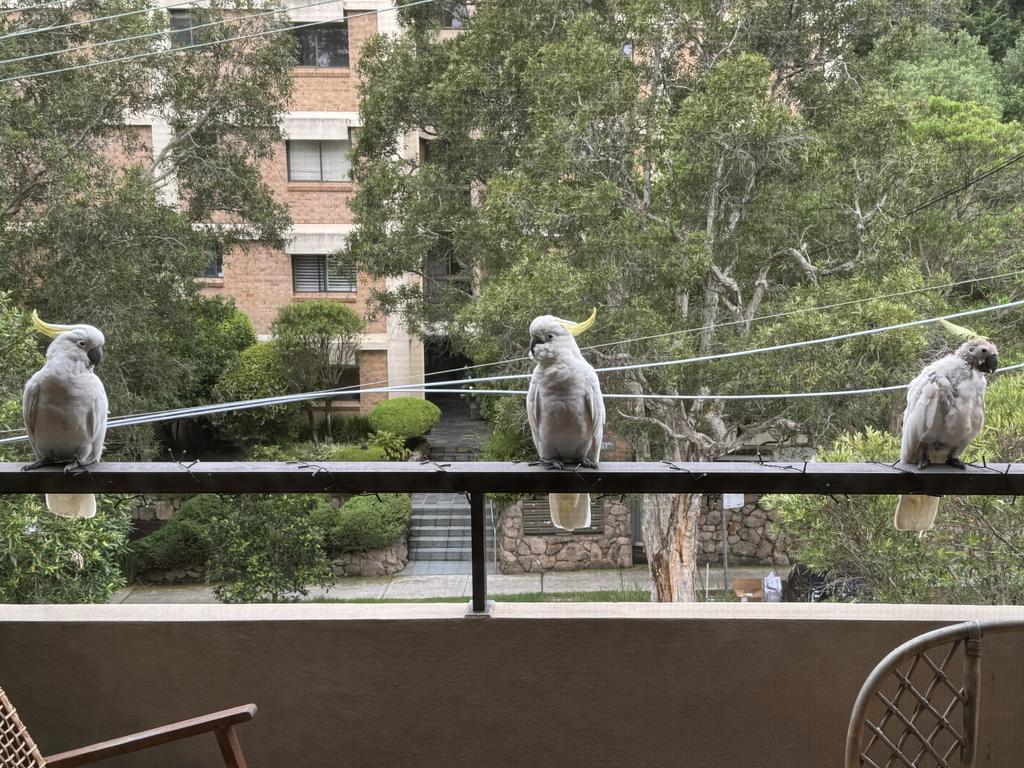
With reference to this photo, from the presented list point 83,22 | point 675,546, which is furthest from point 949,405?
point 83,22

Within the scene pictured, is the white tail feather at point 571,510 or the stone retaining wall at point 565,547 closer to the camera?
the white tail feather at point 571,510

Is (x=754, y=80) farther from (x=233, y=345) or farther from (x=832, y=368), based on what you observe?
(x=233, y=345)

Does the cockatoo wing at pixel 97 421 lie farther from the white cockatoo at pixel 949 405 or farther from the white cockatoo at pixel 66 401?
the white cockatoo at pixel 949 405

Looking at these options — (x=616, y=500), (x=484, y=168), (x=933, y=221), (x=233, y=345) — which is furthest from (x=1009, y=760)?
(x=233, y=345)

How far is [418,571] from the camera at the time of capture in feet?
27.0

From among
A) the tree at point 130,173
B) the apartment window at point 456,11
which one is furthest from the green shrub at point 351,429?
the apartment window at point 456,11

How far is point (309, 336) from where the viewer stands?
905 centimetres

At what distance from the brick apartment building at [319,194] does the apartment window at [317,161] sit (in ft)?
0.04

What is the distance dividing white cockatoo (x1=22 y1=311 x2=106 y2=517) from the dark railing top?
12.4 inches

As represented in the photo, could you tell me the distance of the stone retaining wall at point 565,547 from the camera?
8391mm

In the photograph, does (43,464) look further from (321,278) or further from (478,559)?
(321,278)

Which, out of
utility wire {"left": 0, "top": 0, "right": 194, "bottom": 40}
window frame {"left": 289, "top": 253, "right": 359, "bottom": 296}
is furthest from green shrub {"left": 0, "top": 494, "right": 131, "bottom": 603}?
window frame {"left": 289, "top": 253, "right": 359, "bottom": 296}

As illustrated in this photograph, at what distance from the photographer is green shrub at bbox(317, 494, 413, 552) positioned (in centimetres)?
805

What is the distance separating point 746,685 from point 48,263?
6230 millimetres
